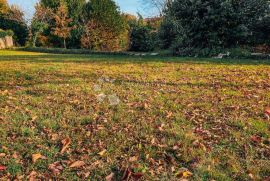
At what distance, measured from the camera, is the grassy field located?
3.18 meters

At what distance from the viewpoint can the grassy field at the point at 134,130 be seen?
10.4 feet

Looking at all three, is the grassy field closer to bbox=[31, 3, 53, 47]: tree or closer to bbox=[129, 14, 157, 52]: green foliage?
bbox=[129, 14, 157, 52]: green foliage

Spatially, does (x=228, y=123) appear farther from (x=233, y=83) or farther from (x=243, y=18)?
(x=243, y=18)

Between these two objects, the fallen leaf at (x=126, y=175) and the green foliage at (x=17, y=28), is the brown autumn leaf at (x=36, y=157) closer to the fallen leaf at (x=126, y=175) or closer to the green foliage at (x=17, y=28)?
the fallen leaf at (x=126, y=175)

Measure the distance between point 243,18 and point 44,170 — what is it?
1341 centimetres

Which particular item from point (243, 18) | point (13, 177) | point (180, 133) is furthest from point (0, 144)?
point (243, 18)

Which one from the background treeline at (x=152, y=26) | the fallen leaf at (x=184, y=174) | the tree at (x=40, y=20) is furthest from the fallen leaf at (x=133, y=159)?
the tree at (x=40, y=20)

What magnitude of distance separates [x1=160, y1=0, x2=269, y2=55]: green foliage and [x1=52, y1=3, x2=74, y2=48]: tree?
60.2 ft

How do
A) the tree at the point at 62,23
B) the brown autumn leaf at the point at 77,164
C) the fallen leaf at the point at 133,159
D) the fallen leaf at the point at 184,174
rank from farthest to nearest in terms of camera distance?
the tree at the point at 62,23 → the fallen leaf at the point at 133,159 → the brown autumn leaf at the point at 77,164 → the fallen leaf at the point at 184,174

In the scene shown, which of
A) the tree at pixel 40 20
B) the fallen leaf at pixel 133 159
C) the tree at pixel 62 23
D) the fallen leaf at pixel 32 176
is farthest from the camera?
the tree at pixel 40 20

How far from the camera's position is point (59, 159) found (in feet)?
11.0

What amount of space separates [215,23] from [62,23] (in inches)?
814

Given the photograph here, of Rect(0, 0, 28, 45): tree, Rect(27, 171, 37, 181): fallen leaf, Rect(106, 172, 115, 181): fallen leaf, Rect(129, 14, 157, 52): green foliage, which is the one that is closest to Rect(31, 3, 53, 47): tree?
Rect(0, 0, 28, 45): tree

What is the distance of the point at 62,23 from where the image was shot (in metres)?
31.3
